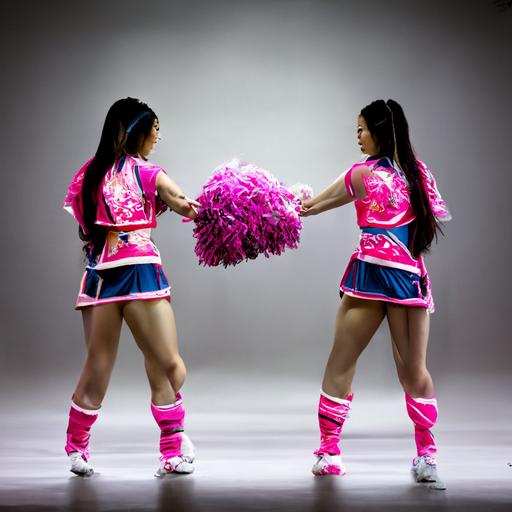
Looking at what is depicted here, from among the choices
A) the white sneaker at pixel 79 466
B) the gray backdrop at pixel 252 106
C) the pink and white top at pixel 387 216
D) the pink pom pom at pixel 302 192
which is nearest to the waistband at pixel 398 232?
the pink and white top at pixel 387 216

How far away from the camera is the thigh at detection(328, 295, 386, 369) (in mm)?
4355

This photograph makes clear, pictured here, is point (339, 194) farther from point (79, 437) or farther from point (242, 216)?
point (79, 437)

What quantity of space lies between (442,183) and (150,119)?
10.7 ft

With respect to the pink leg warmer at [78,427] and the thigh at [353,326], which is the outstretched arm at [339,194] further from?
the pink leg warmer at [78,427]

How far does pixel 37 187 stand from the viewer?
23.1 ft

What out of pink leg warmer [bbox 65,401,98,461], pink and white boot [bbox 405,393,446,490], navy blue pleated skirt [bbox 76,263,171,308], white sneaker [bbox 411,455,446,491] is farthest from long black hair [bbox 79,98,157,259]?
white sneaker [bbox 411,455,446,491]

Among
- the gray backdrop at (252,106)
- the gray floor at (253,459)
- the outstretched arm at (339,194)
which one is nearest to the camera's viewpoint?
the gray floor at (253,459)

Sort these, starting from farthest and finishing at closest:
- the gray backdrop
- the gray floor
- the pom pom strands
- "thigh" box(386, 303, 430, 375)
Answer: the gray backdrop → "thigh" box(386, 303, 430, 375) → the pom pom strands → the gray floor

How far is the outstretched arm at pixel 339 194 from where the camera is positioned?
438cm

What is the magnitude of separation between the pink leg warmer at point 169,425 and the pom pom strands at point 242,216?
68 centimetres

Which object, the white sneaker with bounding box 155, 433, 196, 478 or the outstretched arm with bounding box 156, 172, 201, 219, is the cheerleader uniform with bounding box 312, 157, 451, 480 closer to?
the outstretched arm with bounding box 156, 172, 201, 219

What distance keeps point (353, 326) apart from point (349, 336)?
0.05m

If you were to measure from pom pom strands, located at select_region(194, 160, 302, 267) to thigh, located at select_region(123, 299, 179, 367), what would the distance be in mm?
302

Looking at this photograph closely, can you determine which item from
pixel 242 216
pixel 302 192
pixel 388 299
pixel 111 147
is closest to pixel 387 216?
pixel 388 299
